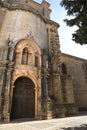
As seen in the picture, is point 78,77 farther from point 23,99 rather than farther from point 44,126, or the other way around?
point 44,126

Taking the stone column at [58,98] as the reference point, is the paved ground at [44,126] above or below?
below

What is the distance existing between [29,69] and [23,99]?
271 centimetres

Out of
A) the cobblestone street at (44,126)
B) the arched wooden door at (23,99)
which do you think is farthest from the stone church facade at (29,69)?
the cobblestone street at (44,126)

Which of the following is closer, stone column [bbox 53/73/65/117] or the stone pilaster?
the stone pilaster

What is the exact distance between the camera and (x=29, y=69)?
11.0m

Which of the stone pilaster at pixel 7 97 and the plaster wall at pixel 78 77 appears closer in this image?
the stone pilaster at pixel 7 97

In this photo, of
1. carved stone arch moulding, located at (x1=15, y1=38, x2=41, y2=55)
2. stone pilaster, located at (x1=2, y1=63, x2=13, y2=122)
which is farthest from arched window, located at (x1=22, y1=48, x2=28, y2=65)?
stone pilaster, located at (x1=2, y1=63, x2=13, y2=122)

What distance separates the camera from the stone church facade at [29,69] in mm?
10016

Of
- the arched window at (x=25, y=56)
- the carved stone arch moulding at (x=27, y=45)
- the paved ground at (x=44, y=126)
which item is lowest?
the paved ground at (x=44, y=126)

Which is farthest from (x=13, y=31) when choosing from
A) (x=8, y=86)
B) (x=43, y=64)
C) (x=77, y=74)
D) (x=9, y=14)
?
(x=77, y=74)

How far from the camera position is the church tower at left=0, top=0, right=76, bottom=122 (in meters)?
9.96

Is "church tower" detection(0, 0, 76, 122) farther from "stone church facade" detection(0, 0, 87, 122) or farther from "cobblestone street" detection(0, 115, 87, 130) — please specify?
"cobblestone street" detection(0, 115, 87, 130)

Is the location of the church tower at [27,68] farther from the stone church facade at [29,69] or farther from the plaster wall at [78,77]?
the plaster wall at [78,77]

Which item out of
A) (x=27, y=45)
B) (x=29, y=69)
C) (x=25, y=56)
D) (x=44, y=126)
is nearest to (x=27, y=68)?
(x=29, y=69)
